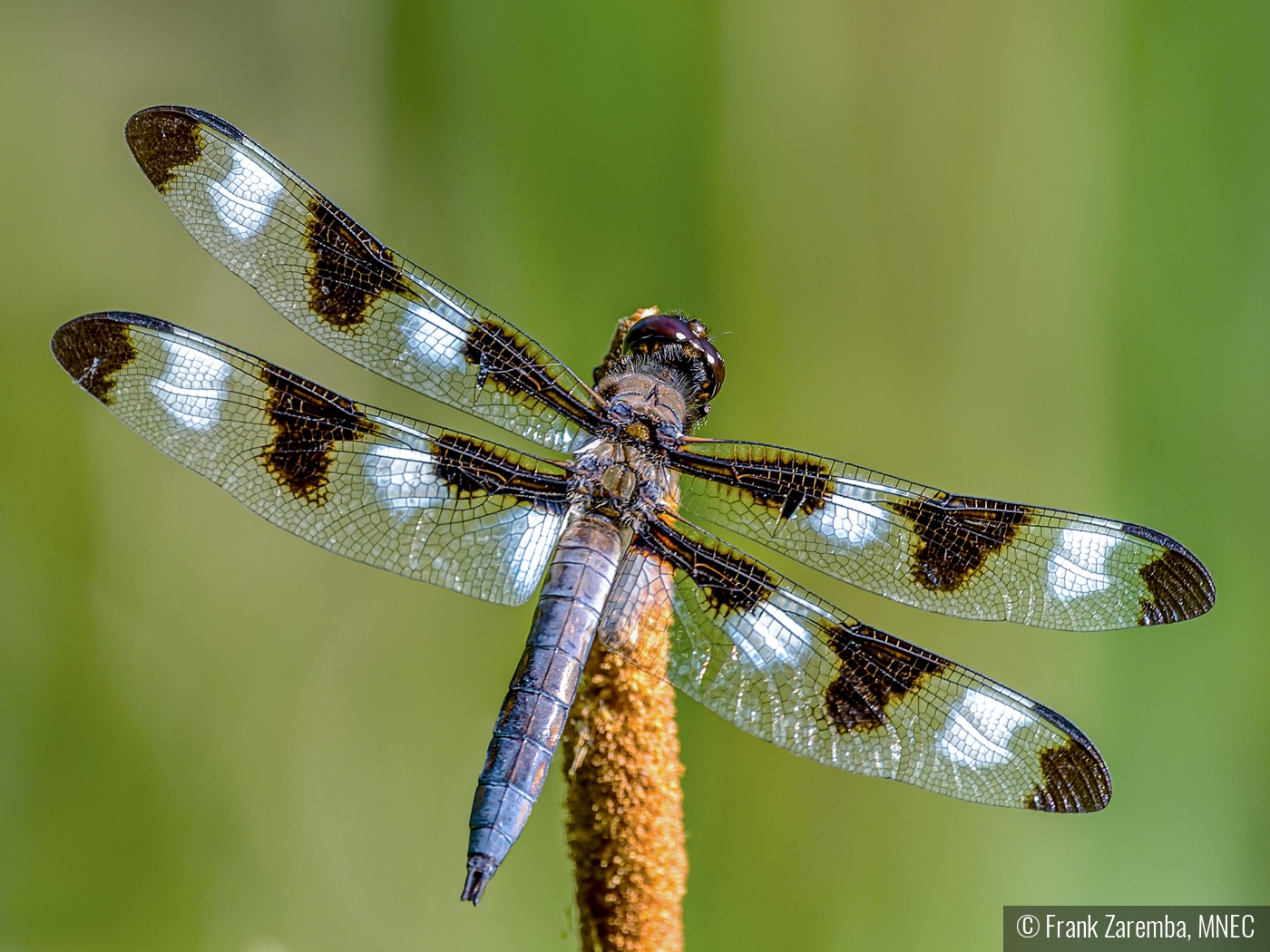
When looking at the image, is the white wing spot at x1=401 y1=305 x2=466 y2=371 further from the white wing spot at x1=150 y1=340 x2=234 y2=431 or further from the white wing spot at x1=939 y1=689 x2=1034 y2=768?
the white wing spot at x1=939 y1=689 x2=1034 y2=768

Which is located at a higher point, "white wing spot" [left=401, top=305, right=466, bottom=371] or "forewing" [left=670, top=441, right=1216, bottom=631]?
"white wing spot" [left=401, top=305, right=466, bottom=371]

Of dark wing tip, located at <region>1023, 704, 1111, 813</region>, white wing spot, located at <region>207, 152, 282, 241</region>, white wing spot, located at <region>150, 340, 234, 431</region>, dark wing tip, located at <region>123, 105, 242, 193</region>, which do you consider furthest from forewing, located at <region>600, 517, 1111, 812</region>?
dark wing tip, located at <region>123, 105, 242, 193</region>

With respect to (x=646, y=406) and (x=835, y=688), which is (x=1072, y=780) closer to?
(x=835, y=688)

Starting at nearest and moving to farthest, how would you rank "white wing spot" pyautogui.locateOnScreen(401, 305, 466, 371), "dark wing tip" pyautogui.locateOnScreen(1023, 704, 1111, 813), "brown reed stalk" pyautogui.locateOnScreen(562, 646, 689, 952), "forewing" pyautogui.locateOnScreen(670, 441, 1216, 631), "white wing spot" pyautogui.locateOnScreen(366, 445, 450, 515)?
1. "brown reed stalk" pyautogui.locateOnScreen(562, 646, 689, 952)
2. "dark wing tip" pyautogui.locateOnScreen(1023, 704, 1111, 813)
3. "forewing" pyautogui.locateOnScreen(670, 441, 1216, 631)
4. "white wing spot" pyautogui.locateOnScreen(366, 445, 450, 515)
5. "white wing spot" pyautogui.locateOnScreen(401, 305, 466, 371)

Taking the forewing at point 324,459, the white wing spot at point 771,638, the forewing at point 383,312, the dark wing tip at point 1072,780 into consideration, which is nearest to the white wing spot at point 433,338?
the forewing at point 383,312

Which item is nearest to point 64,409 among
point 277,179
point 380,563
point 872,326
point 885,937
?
point 277,179

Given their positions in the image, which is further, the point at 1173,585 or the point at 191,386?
the point at 191,386

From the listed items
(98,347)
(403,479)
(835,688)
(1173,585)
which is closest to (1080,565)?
(1173,585)
